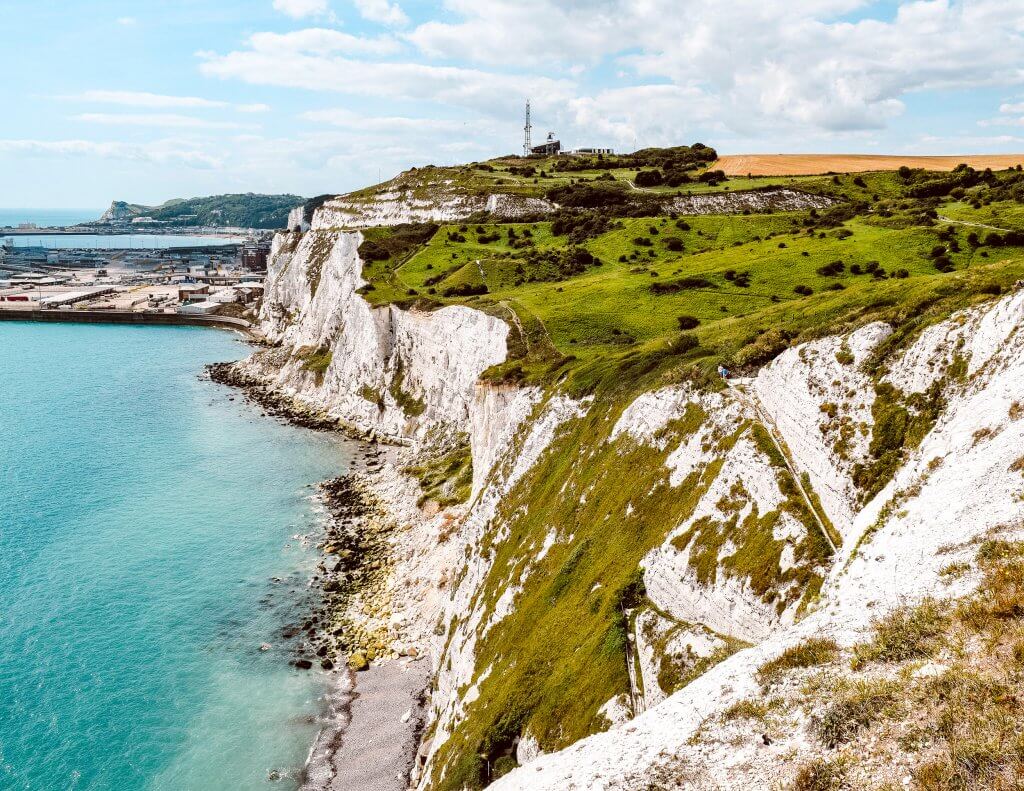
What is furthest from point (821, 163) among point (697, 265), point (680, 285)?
point (680, 285)

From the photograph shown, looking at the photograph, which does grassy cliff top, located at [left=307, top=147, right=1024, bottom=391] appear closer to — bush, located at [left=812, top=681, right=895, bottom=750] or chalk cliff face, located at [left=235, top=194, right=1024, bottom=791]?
chalk cliff face, located at [left=235, top=194, right=1024, bottom=791]

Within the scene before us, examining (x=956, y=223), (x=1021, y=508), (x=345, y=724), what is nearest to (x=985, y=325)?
(x=1021, y=508)

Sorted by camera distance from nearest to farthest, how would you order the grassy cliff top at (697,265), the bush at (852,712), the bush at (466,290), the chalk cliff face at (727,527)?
the bush at (852,712) < the chalk cliff face at (727,527) < the grassy cliff top at (697,265) < the bush at (466,290)

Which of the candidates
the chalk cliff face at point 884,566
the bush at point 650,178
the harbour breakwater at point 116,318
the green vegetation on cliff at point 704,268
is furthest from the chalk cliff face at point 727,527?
the harbour breakwater at point 116,318

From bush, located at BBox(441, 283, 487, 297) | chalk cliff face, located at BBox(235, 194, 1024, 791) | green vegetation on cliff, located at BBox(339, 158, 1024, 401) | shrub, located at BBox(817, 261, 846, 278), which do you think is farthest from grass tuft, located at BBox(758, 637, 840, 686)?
bush, located at BBox(441, 283, 487, 297)

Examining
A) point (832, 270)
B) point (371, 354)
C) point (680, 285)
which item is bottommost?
point (371, 354)

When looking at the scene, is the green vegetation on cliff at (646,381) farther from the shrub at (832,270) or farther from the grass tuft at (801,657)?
the shrub at (832,270)

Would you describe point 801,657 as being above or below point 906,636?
below

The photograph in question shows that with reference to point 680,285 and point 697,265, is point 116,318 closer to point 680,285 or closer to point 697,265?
point 697,265
